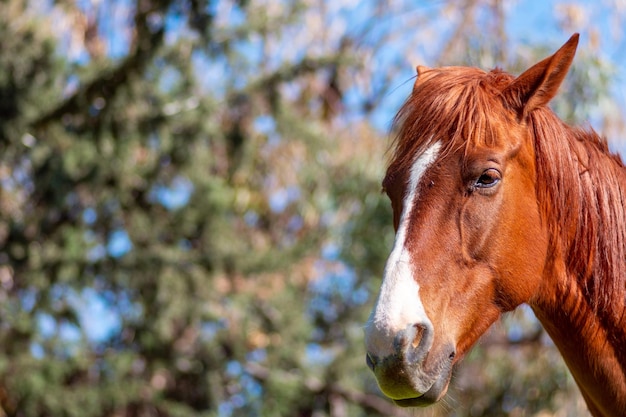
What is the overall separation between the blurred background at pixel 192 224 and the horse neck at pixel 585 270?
514cm

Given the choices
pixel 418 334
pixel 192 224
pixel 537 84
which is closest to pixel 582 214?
pixel 537 84

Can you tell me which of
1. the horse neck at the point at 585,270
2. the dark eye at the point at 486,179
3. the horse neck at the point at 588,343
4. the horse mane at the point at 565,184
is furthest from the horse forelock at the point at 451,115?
the horse neck at the point at 588,343

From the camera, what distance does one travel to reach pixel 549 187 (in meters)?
3.06

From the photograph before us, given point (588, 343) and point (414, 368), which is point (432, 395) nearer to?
point (414, 368)

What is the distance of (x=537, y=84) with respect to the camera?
3.03 meters

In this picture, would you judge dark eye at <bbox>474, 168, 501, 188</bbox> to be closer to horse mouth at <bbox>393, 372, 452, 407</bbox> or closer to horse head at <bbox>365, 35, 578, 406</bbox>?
horse head at <bbox>365, 35, 578, 406</bbox>

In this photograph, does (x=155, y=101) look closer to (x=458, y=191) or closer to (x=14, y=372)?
(x=14, y=372)

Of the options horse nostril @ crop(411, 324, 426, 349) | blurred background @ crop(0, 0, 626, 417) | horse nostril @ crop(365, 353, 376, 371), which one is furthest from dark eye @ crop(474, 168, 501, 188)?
blurred background @ crop(0, 0, 626, 417)

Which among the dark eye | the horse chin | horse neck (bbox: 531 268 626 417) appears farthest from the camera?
horse neck (bbox: 531 268 626 417)

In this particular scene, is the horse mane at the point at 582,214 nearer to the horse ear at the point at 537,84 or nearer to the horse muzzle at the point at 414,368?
the horse ear at the point at 537,84

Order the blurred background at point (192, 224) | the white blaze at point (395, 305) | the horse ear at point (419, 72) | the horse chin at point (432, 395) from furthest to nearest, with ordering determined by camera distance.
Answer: the blurred background at point (192, 224) → the horse ear at point (419, 72) → the horse chin at point (432, 395) → the white blaze at point (395, 305)

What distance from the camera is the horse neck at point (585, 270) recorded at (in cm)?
303

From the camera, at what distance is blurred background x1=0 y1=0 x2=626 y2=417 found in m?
8.97

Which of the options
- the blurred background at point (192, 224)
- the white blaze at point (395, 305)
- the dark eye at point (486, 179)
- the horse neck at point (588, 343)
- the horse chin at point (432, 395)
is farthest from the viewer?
the blurred background at point (192, 224)
